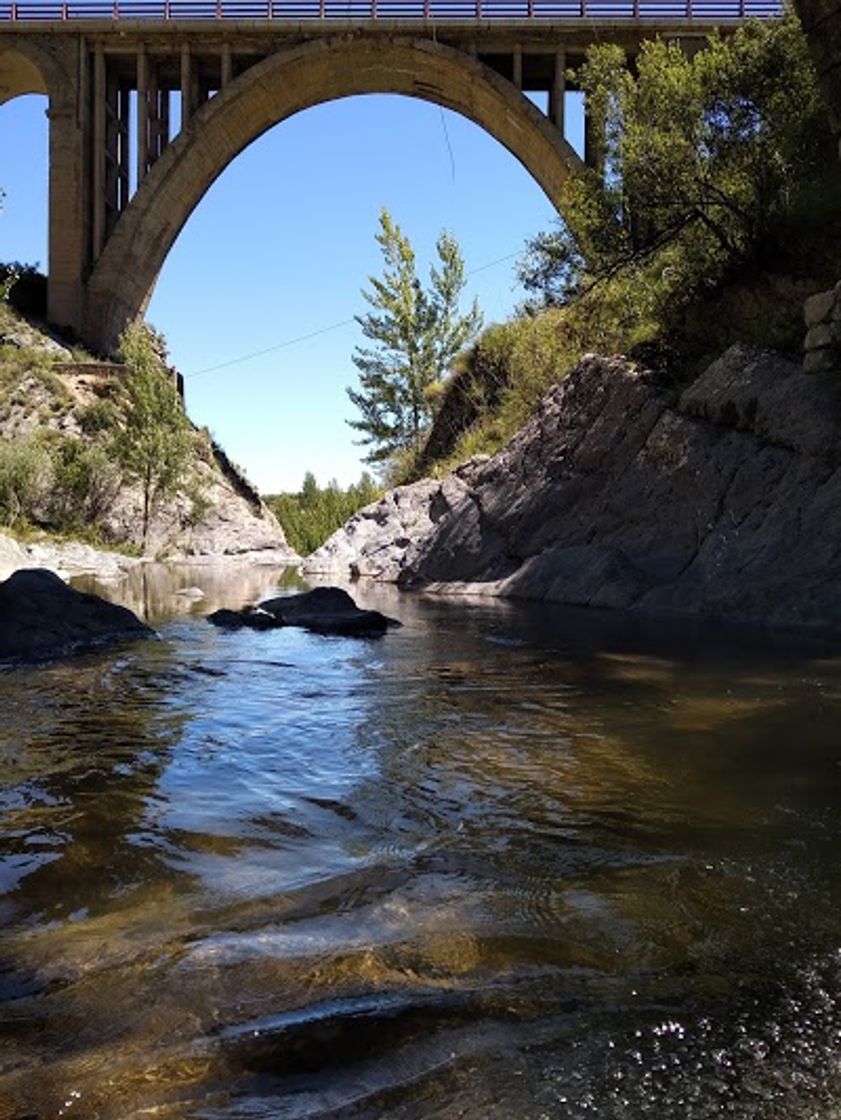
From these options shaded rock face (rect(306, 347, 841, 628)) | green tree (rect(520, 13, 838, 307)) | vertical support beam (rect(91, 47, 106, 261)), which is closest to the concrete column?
vertical support beam (rect(91, 47, 106, 261))

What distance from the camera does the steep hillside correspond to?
3200cm

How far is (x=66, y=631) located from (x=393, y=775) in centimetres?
509

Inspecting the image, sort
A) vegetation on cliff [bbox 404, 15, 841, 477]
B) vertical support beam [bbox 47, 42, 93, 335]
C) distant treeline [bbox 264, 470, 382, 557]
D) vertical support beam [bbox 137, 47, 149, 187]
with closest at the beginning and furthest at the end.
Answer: vegetation on cliff [bbox 404, 15, 841, 477] < vertical support beam [bbox 137, 47, 149, 187] < vertical support beam [bbox 47, 42, 93, 335] < distant treeline [bbox 264, 470, 382, 557]

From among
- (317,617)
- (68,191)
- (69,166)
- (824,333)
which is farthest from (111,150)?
(824,333)

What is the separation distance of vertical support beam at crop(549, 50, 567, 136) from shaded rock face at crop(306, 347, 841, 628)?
65.1ft

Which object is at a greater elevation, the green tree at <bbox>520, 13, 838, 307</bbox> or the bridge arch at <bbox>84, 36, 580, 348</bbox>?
the bridge arch at <bbox>84, 36, 580, 348</bbox>

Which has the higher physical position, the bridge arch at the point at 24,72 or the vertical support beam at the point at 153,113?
the bridge arch at the point at 24,72

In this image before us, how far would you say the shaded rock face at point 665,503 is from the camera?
32.0ft

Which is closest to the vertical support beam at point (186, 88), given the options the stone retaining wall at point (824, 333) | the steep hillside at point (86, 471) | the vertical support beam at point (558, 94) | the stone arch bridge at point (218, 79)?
the stone arch bridge at point (218, 79)

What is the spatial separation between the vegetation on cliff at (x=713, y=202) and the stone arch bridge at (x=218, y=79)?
57.3 feet

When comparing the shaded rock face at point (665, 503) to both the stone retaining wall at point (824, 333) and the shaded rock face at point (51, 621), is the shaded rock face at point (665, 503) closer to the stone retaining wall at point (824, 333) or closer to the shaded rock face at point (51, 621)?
the stone retaining wall at point (824, 333)

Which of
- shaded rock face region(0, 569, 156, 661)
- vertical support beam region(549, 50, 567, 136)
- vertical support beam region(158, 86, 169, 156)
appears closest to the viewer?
shaded rock face region(0, 569, 156, 661)

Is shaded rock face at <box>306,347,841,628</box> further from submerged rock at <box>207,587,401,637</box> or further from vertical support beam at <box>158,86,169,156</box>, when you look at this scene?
vertical support beam at <box>158,86,169,156</box>

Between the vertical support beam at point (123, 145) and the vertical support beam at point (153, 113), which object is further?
the vertical support beam at point (123, 145)
